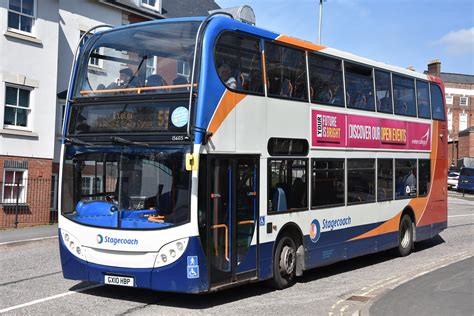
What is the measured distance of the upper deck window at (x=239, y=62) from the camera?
823cm

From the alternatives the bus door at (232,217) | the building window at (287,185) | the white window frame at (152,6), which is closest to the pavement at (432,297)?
the bus door at (232,217)

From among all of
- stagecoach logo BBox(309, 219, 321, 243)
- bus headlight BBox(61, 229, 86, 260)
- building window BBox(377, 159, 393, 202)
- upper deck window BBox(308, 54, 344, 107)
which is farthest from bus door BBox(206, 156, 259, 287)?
building window BBox(377, 159, 393, 202)

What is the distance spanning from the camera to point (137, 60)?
27.7 ft

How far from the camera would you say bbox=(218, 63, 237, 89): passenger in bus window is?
818 centimetres

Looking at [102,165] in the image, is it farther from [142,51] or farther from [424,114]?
[424,114]

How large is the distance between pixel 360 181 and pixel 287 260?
311 cm

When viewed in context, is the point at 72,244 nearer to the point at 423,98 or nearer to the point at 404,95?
the point at 404,95

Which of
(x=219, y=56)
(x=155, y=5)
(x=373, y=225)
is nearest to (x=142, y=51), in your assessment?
(x=219, y=56)

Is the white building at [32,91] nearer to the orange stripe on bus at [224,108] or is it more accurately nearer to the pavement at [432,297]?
the orange stripe on bus at [224,108]

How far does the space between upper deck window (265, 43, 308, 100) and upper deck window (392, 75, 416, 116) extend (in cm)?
401

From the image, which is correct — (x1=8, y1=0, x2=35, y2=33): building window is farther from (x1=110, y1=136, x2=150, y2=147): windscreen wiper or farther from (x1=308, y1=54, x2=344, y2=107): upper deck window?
(x1=110, y1=136, x2=150, y2=147): windscreen wiper

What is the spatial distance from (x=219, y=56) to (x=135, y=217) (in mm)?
2571

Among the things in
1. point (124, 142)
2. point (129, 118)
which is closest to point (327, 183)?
Answer: point (129, 118)

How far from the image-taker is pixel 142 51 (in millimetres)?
8484
